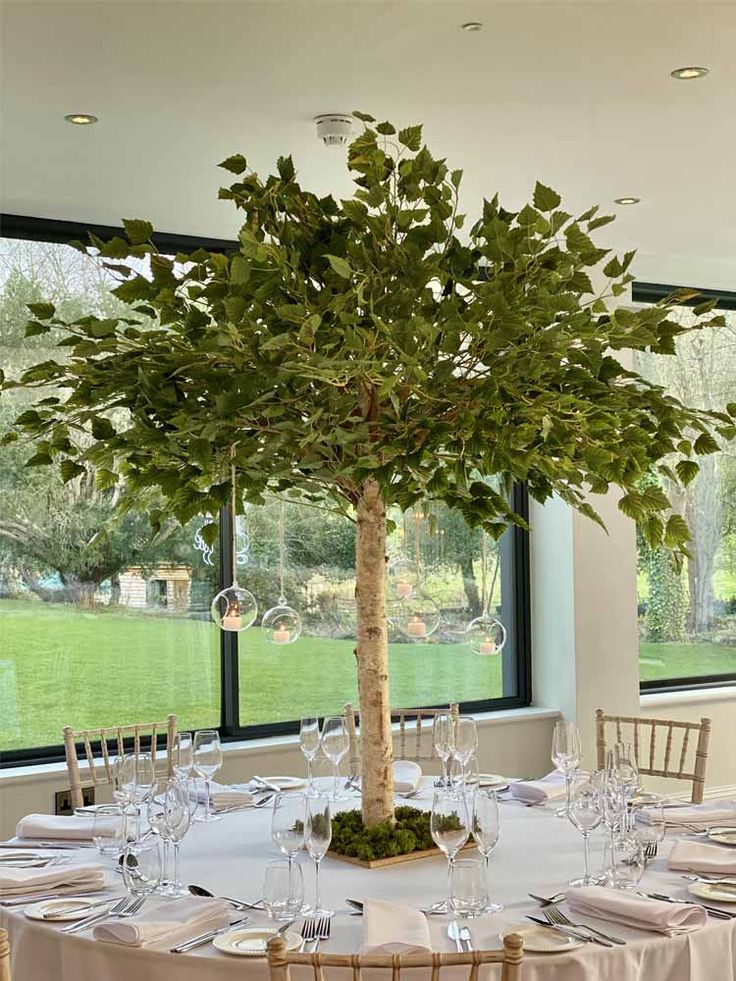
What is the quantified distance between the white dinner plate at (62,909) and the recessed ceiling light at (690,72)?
2.63 m

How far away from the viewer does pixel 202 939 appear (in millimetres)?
2154

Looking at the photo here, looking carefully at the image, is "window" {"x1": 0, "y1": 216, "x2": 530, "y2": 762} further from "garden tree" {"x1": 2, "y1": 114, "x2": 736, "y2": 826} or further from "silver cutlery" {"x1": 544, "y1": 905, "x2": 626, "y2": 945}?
"silver cutlery" {"x1": 544, "y1": 905, "x2": 626, "y2": 945}

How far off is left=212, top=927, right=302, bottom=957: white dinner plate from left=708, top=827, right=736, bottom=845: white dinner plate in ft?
3.70

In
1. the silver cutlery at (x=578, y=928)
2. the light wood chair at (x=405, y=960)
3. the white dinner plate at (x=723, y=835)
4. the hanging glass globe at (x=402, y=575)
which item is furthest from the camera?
the hanging glass globe at (x=402, y=575)

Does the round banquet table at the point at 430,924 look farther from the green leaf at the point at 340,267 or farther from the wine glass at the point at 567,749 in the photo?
the green leaf at the point at 340,267

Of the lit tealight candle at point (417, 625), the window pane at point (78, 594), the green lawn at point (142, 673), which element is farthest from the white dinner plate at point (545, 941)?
the green lawn at point (142, 673)

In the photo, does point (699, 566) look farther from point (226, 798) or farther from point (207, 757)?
point (207, 757)

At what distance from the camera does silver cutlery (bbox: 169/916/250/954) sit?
2.10 m

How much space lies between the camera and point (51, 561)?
4602 mm

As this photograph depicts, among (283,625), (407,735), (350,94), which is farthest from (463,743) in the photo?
(407,735)

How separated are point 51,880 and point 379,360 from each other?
1.28m

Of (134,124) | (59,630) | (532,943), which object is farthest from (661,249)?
(532,943)

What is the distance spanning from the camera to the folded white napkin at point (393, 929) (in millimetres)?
2012

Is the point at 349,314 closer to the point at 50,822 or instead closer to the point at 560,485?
the point at 560,485
